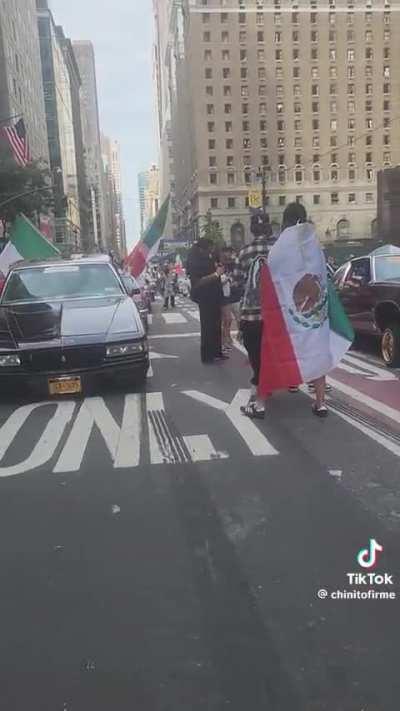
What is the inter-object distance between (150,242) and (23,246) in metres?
2.66

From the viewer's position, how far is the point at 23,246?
46.0ft

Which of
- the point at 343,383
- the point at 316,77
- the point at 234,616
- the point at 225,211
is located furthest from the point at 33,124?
the point at 234,616

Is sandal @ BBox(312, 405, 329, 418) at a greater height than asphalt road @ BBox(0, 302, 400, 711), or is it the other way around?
sandal @ BBox(312, 405, 329, 418)

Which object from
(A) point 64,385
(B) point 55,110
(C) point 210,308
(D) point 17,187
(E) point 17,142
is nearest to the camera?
(A) point 64,385

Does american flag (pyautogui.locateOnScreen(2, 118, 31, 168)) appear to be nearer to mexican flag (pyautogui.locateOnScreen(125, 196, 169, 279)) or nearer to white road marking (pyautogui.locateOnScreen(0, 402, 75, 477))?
mexican flag (pyautogui.locateOnScreen(125, 196, 169, 279))

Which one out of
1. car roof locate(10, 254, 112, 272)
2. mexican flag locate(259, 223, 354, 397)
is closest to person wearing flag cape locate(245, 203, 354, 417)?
mexican flag locate(259, 223, 354, 397)

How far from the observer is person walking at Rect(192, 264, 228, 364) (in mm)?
10328

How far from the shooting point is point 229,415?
22.4 ft

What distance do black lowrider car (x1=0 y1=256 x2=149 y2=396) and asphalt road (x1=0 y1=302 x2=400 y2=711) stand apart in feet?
2.88

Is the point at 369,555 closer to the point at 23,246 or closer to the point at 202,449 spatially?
the point at 202,449

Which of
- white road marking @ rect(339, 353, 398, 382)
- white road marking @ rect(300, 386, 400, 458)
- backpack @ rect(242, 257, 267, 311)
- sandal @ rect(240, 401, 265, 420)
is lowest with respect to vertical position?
white road marking @ rect(339, 353, 398, 382)

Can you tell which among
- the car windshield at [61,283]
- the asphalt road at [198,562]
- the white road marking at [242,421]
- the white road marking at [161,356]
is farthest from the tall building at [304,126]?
the asphalt road at [198,562]

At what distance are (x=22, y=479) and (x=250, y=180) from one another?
352ft

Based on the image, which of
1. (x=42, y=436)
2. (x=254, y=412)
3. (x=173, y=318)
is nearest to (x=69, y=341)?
(x=42, y=436)
